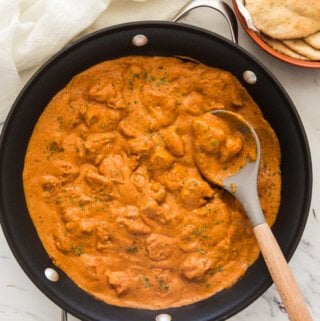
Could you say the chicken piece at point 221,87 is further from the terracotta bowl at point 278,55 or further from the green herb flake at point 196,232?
the green herb flake at point 196,232

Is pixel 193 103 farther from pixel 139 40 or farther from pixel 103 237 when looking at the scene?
pixel 103 237

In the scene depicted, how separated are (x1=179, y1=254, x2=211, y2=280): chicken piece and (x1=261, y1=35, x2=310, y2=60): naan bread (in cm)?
93

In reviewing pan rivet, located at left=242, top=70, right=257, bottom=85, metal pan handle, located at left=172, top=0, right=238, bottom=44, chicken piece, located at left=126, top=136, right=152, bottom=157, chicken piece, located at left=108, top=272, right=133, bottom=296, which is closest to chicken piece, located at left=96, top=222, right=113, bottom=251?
chicken piece, located at left=108, top=272, right=133, bottom=296

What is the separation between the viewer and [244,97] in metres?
2.49

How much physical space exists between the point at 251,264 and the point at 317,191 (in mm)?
451

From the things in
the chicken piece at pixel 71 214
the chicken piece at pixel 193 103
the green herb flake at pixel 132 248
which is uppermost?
the chicken piece at pixel 193 103

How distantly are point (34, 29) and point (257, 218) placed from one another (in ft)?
4.05

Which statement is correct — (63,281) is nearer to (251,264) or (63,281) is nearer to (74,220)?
(74,220)

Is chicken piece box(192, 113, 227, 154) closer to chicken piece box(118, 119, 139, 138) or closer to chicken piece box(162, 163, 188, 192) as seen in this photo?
chicken piece box(162, 163, 188, 192)

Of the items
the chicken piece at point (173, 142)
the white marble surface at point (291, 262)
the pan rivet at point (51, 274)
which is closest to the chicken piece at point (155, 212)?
the chicken piece at point (173, 142)

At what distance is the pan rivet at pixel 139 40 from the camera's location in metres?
2.42

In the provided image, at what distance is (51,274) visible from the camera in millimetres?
2475

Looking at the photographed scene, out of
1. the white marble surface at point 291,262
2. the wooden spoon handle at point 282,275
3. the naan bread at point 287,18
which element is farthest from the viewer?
the white marble surface at point 291,262

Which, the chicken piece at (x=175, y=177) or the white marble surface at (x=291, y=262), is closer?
the chicken piece at (x=175, y=177)
